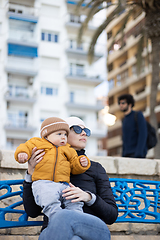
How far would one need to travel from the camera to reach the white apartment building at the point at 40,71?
31969 mm

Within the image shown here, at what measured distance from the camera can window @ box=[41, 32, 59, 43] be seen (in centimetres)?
3454

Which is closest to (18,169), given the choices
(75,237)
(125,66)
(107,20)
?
(75,237)

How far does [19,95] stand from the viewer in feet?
105

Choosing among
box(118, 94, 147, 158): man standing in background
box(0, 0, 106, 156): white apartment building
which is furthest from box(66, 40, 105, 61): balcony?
box(118, 94, 147, 158): man standing in background

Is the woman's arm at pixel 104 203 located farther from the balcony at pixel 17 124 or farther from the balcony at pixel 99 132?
the balcony at pixel 99 132

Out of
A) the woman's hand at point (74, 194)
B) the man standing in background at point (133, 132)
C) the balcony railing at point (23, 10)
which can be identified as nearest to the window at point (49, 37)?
the balcony railing at point (23, 10)

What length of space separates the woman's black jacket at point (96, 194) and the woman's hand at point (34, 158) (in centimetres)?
15

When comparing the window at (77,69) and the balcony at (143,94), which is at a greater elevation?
the window at (77,69)

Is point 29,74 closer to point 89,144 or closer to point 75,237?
point 89,144

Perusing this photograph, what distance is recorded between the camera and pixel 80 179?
9.96ft

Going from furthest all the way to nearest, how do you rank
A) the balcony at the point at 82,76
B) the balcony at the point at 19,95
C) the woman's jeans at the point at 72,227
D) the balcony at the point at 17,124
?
the balcony at the point at 82,76
the balcony at the point at 19,95
the balcony at the point at 17,124
the woman's jeans at the point at 72,227

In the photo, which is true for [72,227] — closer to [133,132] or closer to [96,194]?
[96,194]

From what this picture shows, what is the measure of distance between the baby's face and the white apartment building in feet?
93.0

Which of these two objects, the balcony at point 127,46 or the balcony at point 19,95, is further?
the balcony at point 127,46
